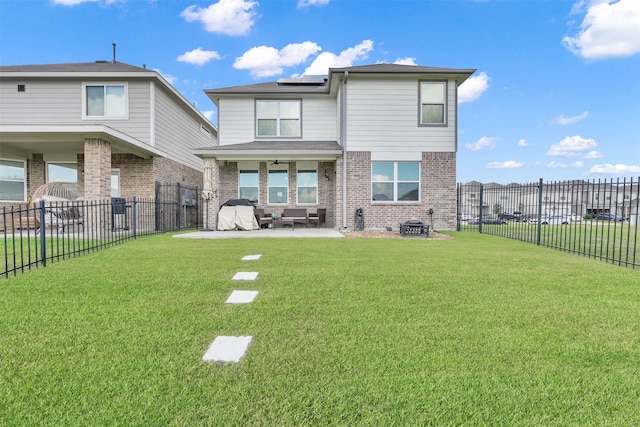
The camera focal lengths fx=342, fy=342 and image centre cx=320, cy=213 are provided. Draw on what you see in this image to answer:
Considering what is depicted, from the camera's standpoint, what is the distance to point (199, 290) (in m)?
4.45

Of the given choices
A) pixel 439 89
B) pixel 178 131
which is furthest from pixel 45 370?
pixel 178 131

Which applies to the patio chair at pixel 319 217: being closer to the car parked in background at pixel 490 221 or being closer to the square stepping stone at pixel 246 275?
the car parked in background at pixel 490 221

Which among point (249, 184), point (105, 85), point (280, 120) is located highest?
point (105, 85)

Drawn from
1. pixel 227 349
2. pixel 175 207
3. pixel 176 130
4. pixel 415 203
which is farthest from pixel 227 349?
pixel 176 130

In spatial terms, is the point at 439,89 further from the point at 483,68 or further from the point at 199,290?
the point at 199,290

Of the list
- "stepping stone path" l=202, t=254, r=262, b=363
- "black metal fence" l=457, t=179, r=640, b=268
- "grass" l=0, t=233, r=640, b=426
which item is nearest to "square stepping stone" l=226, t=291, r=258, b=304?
"grass" l=0, t=233, r=640, b=426

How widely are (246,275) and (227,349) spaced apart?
8.43 feet

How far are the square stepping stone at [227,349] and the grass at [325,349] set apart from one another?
3.1 inches

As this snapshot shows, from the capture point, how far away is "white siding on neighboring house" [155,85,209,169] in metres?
14.1

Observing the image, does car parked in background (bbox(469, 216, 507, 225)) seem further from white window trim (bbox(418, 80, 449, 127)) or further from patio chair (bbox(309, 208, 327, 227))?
patio chair (bbox(309, 208, 327, 227))

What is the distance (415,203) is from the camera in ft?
43.4

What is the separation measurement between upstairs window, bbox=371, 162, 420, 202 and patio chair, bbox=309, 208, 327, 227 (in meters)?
2.29

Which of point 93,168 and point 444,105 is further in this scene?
point 444,105

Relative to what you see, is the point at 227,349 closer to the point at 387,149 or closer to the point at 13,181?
the point at 387,149
